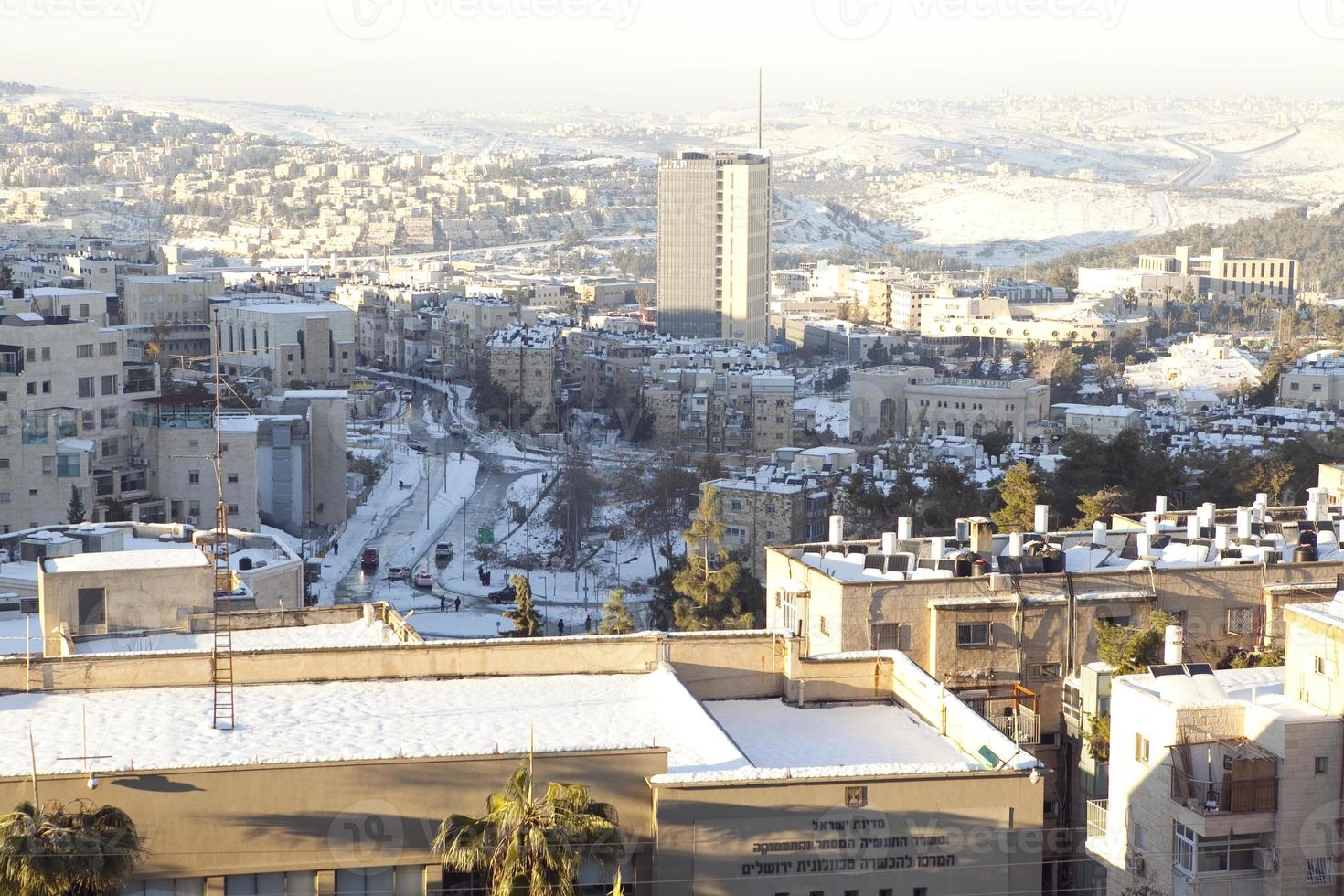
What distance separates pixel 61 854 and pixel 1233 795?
4090 millimetres

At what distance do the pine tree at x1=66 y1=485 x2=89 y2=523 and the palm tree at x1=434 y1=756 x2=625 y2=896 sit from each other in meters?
16.2

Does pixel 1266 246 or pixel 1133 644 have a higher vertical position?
pixel 1266 246

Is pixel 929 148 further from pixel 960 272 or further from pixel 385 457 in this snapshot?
pixel 385 457

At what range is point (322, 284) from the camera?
55.4m

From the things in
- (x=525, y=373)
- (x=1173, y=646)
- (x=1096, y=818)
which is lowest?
(x=525, y=373)

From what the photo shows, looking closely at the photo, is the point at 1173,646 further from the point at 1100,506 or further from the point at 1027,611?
the point at 1100,506

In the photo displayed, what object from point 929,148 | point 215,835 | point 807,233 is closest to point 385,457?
point 215,835

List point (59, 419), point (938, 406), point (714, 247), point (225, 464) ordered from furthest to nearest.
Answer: point (714, 247) → point (938, 406) → point (59, 419) → point (225, 464)

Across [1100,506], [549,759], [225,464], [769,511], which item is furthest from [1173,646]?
[769,511]

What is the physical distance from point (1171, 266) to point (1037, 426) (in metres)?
44.3

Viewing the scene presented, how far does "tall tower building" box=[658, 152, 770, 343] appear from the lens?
7144 centimetres

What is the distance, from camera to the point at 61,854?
6504mm

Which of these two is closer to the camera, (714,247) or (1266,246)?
(714,247)

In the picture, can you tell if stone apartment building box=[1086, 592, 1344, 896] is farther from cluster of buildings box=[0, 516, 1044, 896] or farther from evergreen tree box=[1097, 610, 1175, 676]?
evergreen tree box=[1097, 610, 1175, 676]
